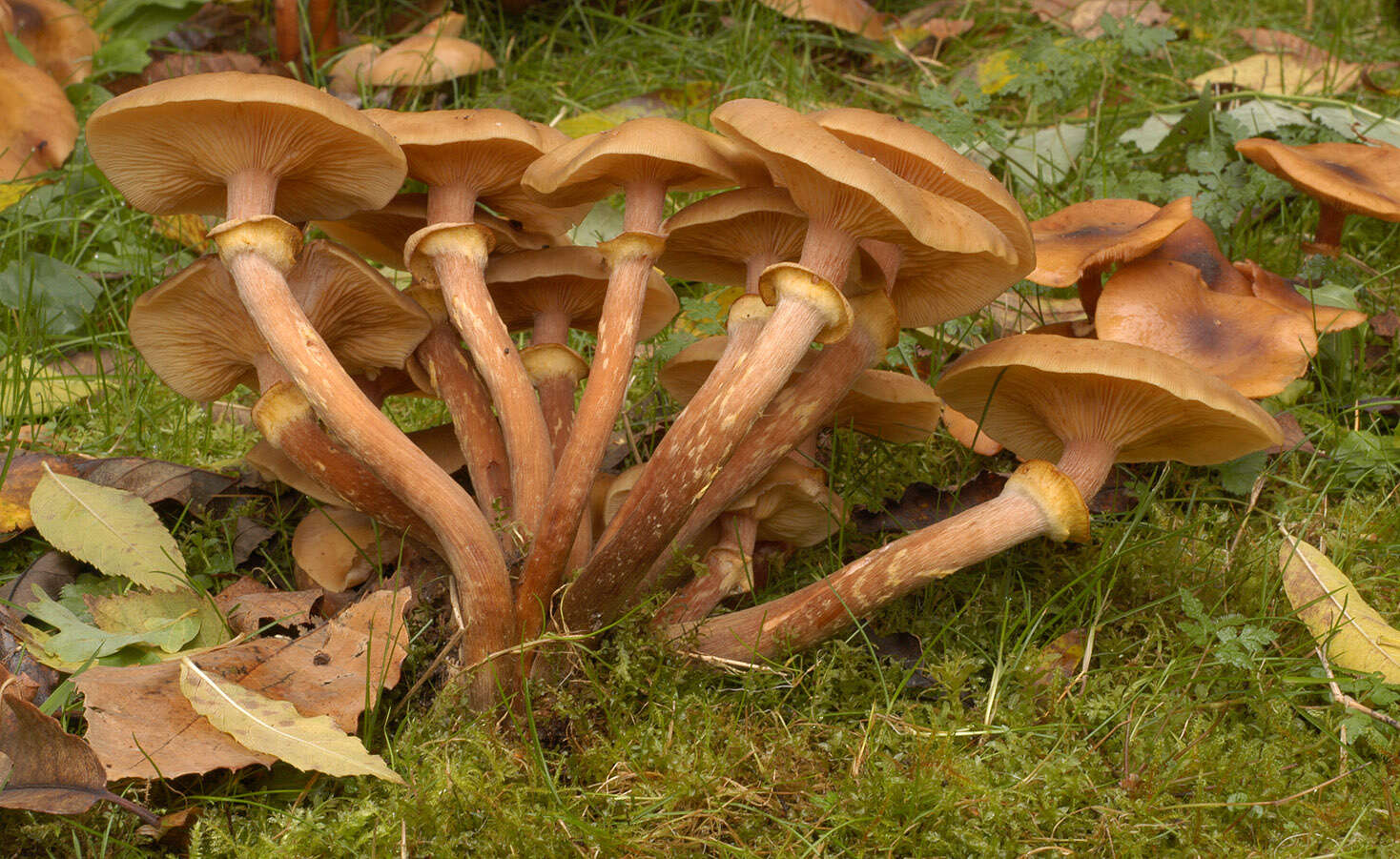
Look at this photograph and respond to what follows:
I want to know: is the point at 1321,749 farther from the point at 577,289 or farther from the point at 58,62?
the point at 58,62

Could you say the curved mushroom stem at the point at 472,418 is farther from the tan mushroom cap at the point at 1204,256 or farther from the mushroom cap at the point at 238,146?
the tan mushroom cap at the point at 1204,256

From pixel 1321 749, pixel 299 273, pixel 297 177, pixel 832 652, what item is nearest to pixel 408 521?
pixel 299 273

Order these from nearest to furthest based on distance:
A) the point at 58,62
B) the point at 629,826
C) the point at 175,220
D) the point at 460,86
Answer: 1. the point at 629,826
2. the point at 175,220
3. the point at 58,62
4. the point at 460,86

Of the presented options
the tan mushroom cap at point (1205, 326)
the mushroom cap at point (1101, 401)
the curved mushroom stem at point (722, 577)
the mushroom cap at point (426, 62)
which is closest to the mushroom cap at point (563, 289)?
the curved mushroom stem at point (722, 577)

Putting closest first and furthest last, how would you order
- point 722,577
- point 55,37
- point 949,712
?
1. point 949,712
2. point 722,577
3. point 55,37

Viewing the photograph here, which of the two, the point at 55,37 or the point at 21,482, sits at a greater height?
the point at 55,37

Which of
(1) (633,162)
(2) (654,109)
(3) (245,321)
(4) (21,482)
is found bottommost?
(4) (21,482)

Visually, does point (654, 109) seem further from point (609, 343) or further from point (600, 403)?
point (600, 403)

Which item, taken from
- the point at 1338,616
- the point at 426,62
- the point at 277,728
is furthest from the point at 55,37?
the point at 1338,616
